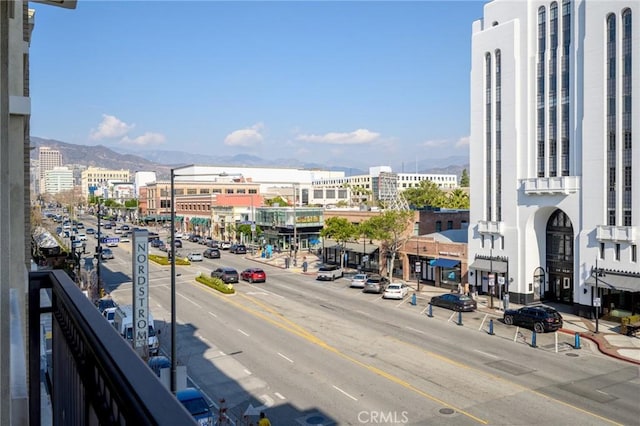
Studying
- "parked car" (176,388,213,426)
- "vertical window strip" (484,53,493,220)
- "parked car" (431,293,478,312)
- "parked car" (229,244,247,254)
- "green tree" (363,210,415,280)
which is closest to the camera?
"parked car" (176,388,213,426)

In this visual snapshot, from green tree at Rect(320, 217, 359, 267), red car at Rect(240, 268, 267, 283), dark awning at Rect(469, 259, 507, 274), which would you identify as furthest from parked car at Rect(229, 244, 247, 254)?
dark awning at Rect(469, 259, 507, 274)

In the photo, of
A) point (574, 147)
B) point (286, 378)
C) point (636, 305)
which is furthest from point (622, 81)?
point (286, 378)

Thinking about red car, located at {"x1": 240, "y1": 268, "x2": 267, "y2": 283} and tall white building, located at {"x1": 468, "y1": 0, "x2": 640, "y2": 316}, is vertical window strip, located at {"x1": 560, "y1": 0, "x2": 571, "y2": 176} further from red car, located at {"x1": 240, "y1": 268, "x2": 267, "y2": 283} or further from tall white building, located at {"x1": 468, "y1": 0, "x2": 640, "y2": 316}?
red car, located at {"x1": 240, "y1": 268, "x2": 267, "y2": 283}

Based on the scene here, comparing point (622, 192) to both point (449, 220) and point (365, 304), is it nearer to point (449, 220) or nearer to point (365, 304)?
point (365, 304)

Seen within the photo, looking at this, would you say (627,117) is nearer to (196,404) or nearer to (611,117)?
(611,117)

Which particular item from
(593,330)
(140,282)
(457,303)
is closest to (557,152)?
(457,303)

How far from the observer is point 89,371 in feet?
8.04

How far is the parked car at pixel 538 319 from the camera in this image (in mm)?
27547

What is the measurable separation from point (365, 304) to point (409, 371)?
14663mm

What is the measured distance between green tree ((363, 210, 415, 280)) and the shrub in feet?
40.1

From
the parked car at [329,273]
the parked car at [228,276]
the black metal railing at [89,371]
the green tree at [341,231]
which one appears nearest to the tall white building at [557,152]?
the parked car at [329,273]

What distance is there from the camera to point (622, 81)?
3003cm

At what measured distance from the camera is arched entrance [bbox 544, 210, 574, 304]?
34906mm

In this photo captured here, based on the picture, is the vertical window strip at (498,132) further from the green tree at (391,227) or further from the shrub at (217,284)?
the shrub at (217,284)
